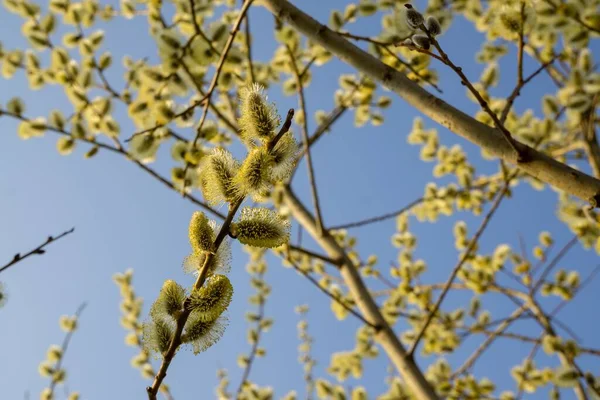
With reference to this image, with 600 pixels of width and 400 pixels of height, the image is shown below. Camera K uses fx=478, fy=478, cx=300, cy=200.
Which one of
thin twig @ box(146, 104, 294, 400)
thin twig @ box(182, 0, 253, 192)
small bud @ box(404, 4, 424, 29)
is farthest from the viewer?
thin twig @ box(182, 0, 253, 192)

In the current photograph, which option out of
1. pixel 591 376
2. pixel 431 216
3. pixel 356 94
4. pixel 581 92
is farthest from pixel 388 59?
pixel 591 376

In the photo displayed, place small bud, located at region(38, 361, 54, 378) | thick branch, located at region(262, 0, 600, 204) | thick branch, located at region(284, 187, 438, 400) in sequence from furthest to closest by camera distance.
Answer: small bud, located at region(38, 361, 54, 378), thick branch, located at region(284, 187, 438, 400), thick branch, located at region(262, 0, 600, 204)

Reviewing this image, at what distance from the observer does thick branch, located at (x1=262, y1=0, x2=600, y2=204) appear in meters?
1.25

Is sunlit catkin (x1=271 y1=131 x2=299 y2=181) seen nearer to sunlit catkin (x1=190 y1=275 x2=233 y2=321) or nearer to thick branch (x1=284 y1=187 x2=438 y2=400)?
→ sunlit catkin (x1=190 y1=275 x2=233 y2=321)

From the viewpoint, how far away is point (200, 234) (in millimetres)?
934

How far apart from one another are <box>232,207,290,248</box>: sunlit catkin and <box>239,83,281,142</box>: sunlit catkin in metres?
0.15

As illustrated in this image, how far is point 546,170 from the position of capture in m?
1.30

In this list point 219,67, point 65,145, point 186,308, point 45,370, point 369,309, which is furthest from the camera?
point 45,370

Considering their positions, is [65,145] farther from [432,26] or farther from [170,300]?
[432,26]

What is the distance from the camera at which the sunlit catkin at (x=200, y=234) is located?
93cm

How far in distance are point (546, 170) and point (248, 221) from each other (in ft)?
2.81

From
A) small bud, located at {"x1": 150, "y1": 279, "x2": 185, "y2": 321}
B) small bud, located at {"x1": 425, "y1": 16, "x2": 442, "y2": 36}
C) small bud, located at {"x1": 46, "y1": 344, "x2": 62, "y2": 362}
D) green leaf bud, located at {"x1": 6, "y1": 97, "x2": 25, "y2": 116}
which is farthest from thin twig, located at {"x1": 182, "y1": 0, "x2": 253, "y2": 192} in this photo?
small bud, located at {"x1": 46, "y1": 344, "x2": 62, "y2": 362}

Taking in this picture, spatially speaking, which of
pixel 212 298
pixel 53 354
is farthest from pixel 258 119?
pixel 53 354

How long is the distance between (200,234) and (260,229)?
12 centimetres
